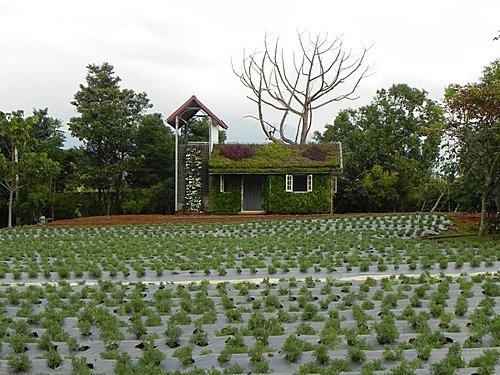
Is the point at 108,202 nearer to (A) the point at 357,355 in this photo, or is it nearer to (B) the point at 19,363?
(B) the point at 19,363

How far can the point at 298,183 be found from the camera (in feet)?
88.0

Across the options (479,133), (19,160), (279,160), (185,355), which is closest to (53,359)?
(185,355)

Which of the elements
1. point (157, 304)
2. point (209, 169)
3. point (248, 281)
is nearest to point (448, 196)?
point (209, 169)

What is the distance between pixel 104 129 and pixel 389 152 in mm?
14106

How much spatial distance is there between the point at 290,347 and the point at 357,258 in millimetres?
6164

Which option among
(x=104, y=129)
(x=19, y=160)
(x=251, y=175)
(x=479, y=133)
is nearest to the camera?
(x=479, y=133)

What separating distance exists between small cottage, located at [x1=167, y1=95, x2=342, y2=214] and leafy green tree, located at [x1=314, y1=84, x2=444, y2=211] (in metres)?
2.40

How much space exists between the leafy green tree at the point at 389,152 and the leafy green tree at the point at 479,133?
1029cm

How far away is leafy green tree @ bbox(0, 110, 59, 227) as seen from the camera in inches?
886

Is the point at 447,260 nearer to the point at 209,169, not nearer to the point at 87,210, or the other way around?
Result: the point at 209,169

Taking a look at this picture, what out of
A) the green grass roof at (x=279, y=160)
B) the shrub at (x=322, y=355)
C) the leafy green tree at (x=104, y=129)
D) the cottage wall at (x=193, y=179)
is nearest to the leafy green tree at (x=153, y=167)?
the leafy green tree at (x=104, y=129)

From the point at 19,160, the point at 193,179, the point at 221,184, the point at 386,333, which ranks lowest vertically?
the point at 386,333

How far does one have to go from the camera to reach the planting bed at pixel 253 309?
4902 millimetres

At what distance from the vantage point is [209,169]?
2619 cm
